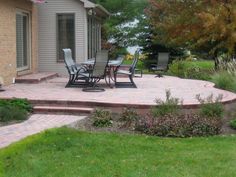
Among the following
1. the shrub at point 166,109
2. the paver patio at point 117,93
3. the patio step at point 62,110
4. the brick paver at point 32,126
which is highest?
the shrub at point 166,109

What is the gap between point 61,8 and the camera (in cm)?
1684

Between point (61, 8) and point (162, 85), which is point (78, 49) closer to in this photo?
point (61, 8)

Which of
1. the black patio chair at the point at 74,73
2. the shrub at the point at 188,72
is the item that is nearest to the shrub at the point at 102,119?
the black patio chair at the point at 74,73

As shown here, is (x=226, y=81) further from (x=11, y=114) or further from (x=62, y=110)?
(x=11, y=114)

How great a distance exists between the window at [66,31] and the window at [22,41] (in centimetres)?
136

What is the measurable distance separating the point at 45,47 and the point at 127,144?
10493 millimetres

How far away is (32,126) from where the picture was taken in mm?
8367

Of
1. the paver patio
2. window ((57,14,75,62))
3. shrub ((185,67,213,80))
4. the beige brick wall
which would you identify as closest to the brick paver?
the paver patio

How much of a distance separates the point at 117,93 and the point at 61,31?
20.1ft

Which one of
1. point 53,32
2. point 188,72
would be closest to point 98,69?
point 53,32

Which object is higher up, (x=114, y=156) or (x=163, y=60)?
(x=163, y=60)

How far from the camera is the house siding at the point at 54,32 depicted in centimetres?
1675

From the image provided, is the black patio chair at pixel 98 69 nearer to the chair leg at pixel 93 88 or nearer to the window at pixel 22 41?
the chair leg at pixel 93 88

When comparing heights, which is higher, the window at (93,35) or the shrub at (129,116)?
the window at (93,35)
